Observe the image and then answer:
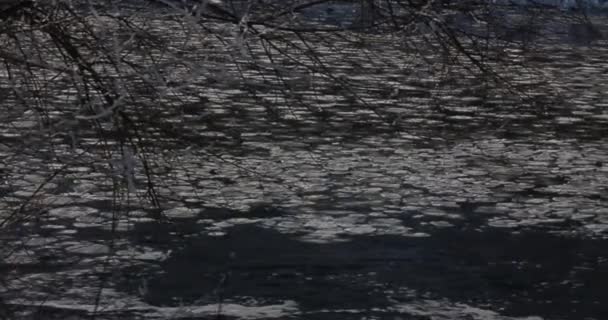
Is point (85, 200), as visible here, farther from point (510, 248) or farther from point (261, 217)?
point (510, 248)

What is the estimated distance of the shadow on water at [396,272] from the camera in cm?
959

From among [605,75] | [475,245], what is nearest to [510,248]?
[475,245]

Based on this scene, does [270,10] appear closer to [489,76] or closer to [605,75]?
[489,76]

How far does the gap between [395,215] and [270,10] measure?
505 centimetres

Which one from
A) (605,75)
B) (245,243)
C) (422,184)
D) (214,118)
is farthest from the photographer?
(605,75)

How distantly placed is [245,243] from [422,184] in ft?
10.6

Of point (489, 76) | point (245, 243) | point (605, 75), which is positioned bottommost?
point (605, 75)

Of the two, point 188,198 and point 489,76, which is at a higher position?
point 489,76

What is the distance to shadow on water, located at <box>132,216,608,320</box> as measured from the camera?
31.5 feet

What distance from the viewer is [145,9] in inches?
311

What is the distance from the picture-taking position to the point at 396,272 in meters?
10.4

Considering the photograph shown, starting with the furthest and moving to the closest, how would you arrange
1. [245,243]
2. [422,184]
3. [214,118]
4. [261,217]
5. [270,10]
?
[214,118] → [422,184] → [261,217] → [245,243] → [270,10]

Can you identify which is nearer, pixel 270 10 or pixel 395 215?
pixel 270 10

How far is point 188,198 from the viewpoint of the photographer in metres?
12.8
